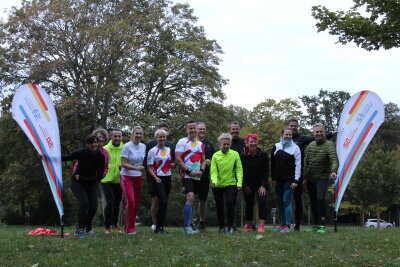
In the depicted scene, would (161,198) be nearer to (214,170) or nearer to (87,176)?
(214,170)

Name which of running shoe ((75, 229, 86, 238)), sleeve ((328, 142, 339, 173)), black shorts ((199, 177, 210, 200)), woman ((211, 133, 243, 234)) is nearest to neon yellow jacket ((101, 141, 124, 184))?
running shoe ((75, 229, 86, 238))

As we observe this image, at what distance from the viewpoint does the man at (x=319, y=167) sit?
32.9 feet

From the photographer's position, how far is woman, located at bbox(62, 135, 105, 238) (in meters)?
8.84

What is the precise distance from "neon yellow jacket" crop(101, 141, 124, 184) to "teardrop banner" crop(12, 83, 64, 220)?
121 cm

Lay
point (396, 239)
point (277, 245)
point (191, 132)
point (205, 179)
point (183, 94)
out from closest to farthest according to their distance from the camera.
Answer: point (277, 245)
point (396, 239)
point (191, 132)
point (205, 179)
point (183, 94)

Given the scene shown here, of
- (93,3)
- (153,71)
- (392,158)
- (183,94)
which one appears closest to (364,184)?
(392,158)

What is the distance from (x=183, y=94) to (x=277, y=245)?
82.3 feet

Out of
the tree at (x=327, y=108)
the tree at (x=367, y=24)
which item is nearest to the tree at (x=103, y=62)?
the tree at (x=367, y=24)

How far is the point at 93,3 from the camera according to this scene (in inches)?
1172

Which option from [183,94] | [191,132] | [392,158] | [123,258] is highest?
[183,94]

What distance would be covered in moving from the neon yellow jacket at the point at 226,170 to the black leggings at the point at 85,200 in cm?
251

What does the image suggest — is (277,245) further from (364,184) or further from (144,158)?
(364,184)

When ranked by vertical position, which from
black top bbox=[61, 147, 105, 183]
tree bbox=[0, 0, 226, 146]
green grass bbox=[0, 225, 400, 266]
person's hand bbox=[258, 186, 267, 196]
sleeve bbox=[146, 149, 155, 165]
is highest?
tree bbox=[0, 0, 226, 146]

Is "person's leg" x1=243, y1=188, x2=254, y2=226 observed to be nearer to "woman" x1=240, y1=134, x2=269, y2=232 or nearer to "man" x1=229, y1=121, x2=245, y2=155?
"woman" x1=240, y1=134, x2=269, y2=232
